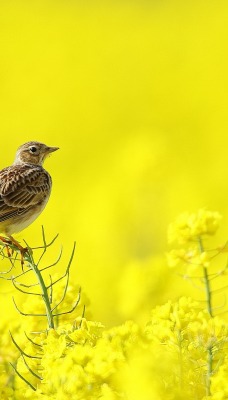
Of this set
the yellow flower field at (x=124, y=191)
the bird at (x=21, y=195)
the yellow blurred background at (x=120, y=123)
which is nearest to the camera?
the yellow flower field at (x=124, y=191)

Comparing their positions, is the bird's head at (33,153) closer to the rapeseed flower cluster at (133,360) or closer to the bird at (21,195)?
the bird at (21,195)

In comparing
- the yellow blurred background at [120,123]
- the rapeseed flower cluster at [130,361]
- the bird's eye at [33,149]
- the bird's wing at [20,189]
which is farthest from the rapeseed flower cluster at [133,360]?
the bird's eye at [33,149]

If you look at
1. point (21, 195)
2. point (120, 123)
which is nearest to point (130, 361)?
point (21, 195)

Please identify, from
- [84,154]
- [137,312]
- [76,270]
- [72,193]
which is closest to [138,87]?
[84,154]

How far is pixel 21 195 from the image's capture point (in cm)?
519

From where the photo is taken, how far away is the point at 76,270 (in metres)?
9.07

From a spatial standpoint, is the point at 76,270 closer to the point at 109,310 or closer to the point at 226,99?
the point at 109,310

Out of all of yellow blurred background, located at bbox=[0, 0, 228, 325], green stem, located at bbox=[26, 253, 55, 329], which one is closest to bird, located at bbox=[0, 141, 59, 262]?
yellow blurred background, located at bbox=[0, 0, 228, 325]

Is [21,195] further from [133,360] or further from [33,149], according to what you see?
[133,360]

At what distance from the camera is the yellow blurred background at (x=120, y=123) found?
30.4 ft

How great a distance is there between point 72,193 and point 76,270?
4.37 metres

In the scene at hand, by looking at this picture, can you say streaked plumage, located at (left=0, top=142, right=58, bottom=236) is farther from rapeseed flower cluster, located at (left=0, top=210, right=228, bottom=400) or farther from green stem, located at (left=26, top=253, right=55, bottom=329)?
green stem, located at (left=26, top=253, right=55, bottom=329)

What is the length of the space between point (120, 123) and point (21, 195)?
13955mm

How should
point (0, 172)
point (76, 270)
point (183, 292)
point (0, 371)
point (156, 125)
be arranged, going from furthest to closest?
1. point (156, 125)
2. point (76, 270)
3. point (183, 292)
4. point (0, 172)
5. point (0, 371)
